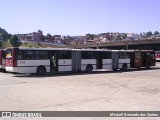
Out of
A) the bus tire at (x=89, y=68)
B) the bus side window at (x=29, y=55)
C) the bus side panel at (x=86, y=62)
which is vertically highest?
the bus side window at (x=29, y=55)

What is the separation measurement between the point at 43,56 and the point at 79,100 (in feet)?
52.6

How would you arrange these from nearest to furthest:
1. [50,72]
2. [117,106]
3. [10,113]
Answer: [10,113] < [117,106] < [50,72]

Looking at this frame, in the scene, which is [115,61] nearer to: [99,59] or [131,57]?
[99,59]

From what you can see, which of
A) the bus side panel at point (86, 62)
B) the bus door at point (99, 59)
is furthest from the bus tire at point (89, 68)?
the bus door at point (99, 59)

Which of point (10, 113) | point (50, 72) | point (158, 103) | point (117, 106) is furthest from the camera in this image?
point (50, 72)

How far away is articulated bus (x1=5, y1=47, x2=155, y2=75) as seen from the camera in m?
26.9

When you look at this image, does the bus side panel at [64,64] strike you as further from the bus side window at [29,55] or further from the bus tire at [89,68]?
A: the bus side window at [29,55]

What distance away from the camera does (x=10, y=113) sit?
9836 millimetres

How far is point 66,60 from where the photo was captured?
3039cm

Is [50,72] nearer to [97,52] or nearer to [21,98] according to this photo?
[97,52]

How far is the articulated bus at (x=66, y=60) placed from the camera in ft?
88.1

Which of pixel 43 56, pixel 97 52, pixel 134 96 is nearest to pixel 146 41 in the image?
pixel 97 52

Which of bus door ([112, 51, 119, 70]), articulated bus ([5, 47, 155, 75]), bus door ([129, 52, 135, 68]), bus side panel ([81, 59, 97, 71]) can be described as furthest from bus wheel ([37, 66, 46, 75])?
bus door ([129, 52, 135, 68])

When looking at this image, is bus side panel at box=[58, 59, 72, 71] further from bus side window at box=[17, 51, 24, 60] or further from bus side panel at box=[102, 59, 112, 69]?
bus side panel at box=[102, 59, 112, 69]
